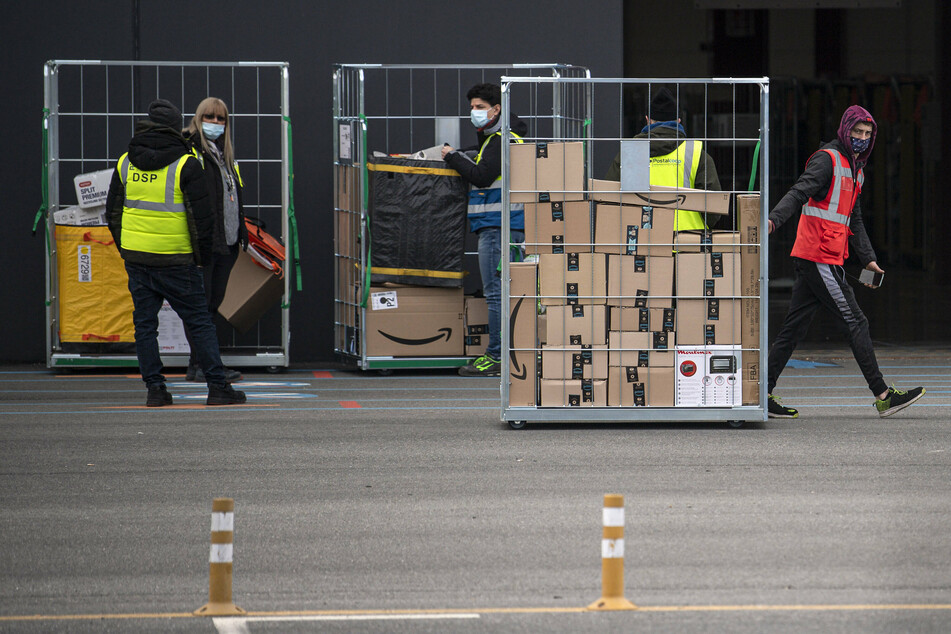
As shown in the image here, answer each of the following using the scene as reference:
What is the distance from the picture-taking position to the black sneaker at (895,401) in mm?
10031

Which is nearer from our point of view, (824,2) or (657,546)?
(657,546)

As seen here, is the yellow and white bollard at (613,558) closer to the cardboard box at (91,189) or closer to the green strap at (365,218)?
the green strap at (365,218)

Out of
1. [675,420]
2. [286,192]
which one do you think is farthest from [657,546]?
[286,192]

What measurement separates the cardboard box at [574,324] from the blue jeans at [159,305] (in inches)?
106

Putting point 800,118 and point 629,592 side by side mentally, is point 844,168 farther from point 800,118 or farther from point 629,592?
point 800,118

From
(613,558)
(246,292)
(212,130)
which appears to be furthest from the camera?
(246,292)

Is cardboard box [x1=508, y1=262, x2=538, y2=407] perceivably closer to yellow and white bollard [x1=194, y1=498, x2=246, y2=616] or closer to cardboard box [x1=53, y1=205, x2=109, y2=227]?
yellow and white bollard [x1=194, y1=498, x2=246, y2=616]

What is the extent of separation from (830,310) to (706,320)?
1.06 meters

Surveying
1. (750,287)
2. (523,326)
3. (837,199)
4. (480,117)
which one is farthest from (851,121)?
(480,117)

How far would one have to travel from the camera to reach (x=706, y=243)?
965 centimetres

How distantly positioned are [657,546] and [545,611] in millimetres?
1138

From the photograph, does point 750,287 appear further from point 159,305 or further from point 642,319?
point 159,305

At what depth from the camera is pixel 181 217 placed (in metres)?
10.6

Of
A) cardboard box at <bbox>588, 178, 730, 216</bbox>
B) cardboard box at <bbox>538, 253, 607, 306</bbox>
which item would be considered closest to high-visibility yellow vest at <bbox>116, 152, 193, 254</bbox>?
cardboard box at <bbox>538, 253, 607, 306</bbox>
